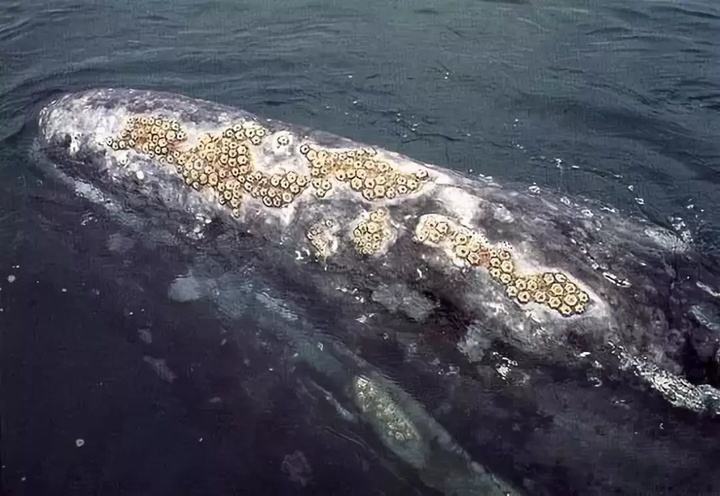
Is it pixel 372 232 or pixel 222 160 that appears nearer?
pixel 372 232

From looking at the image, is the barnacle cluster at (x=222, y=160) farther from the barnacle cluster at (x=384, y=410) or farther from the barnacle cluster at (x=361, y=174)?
the barnacle cluster at (x=384, y=410)

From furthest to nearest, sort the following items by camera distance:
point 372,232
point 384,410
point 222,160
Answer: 1. point 222,160
2. point 372,232
3. point 384,410

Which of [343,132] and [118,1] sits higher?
[118,1]

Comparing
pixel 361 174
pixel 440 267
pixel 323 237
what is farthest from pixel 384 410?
pixel 361 174

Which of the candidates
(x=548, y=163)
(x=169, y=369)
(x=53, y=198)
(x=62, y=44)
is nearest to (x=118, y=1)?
(x=62, y=44)

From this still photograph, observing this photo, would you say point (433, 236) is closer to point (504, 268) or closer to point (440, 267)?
point (440, 267)

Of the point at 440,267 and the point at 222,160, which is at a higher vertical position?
the point at 222,160

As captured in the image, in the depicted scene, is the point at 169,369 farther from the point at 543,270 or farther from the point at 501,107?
the point at 501,107
